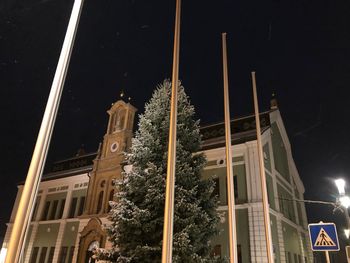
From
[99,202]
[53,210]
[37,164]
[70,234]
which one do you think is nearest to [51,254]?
[70,234]

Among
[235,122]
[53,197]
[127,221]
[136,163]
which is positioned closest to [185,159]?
[136,163]

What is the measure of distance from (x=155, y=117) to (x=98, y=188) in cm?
1373

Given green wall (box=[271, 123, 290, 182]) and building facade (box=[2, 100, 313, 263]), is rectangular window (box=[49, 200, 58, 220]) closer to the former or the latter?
building facade (box=[2, 100, 313, 263])

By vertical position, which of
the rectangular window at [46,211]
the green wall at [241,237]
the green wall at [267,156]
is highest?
the green wall at [267,156]

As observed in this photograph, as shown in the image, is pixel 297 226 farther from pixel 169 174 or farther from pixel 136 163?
pixel 169 174

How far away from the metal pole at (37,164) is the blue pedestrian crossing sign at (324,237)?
7.94 m

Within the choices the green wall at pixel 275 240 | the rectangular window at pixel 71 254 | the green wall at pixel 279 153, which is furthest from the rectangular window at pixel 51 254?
the green wall at pixel 279 153

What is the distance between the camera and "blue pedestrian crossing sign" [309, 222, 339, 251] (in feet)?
27.0

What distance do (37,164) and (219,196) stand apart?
16656 mm

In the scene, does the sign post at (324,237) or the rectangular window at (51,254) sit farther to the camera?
the rectangular window at (51,254)

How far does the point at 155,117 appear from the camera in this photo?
1441 cm

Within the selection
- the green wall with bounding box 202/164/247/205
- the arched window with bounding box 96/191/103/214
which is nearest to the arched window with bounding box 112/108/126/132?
the arched window with bounding box 96/191/103/214

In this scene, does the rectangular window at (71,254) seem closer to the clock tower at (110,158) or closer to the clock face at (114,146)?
the clock tower at (110,158)

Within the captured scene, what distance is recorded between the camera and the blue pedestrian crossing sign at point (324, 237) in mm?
8234
